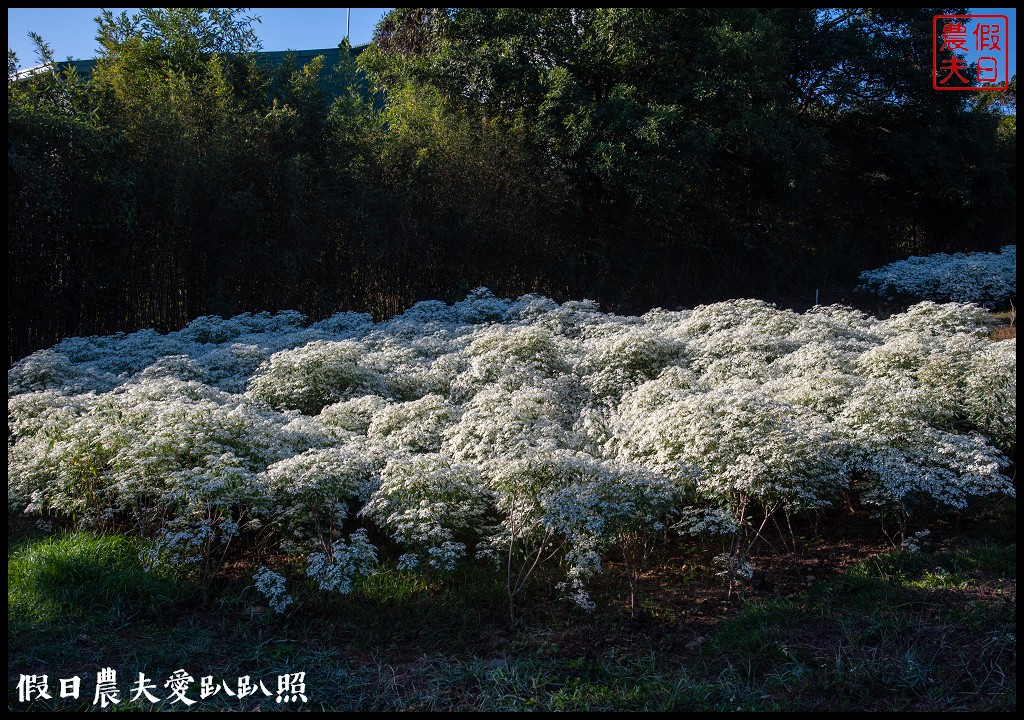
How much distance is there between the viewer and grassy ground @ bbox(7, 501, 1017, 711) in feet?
8.84

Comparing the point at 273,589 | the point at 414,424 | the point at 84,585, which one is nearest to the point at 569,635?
the point at 273,589

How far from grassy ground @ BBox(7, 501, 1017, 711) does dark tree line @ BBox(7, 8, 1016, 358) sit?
5808mm

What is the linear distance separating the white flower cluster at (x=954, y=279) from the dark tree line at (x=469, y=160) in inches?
74.2

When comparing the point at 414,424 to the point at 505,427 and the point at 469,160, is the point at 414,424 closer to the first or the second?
the point at 505,427

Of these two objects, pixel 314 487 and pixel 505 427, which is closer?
pixel 314 487

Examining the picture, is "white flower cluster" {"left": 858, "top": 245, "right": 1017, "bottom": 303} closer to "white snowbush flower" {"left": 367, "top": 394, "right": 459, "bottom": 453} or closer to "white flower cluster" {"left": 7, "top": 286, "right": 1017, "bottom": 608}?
"white flower cluster" {"left": 7, "top": 286, "right": 1017, "bottom": 608}

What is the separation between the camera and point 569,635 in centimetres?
317

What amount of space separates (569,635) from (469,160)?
8476 millimetres

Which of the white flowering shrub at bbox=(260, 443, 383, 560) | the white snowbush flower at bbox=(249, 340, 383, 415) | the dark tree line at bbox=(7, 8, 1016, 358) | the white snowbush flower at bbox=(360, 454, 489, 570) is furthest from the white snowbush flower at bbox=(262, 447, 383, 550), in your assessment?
the dark tree line at bbox=(7, 8, 1016, 358)

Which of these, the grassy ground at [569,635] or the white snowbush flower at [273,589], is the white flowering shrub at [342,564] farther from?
the grassy ground at [569,635]

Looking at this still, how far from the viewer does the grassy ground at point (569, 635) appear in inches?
106

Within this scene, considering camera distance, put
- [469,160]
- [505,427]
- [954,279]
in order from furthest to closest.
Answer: [954,279] → [469,160] → [505,427]

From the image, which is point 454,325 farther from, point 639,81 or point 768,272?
point 768,272

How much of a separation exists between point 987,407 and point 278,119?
8.70 metres
